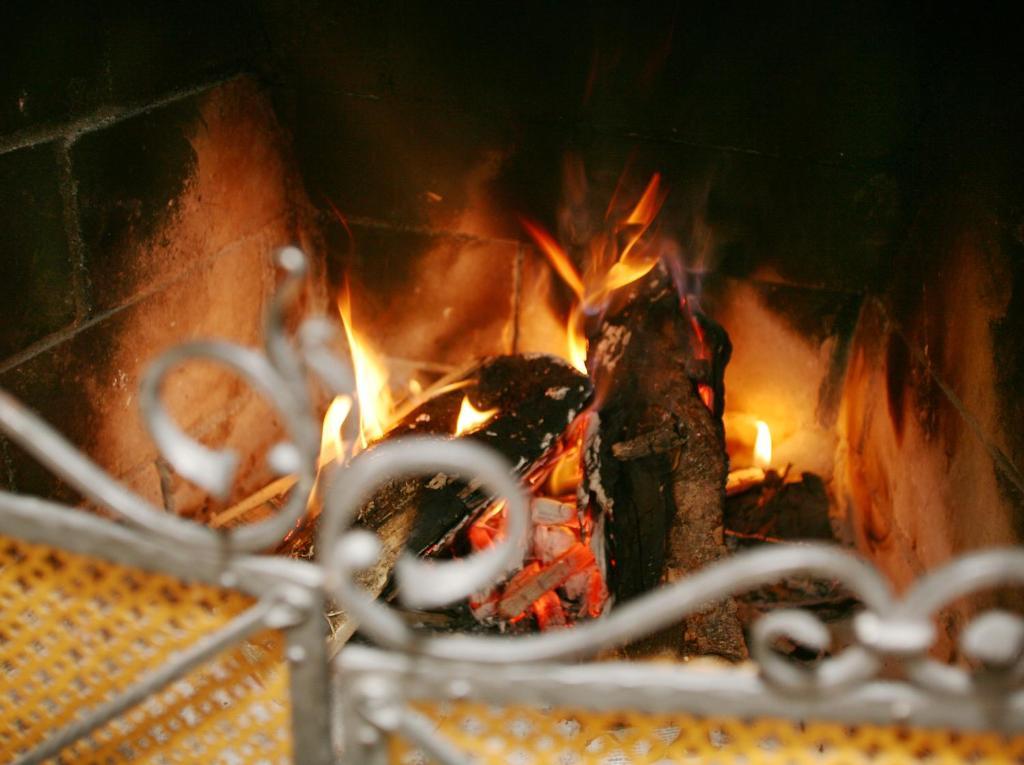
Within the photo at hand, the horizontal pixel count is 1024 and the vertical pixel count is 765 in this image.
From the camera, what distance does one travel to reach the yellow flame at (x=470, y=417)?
3025 mm

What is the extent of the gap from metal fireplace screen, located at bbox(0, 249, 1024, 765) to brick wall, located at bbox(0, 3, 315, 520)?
4.47ft

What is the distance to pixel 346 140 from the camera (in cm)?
338

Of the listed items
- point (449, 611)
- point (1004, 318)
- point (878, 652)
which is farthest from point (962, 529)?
point (878, 652)

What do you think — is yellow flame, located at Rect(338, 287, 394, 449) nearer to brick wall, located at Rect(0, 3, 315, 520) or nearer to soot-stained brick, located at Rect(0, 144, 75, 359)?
brick wall, located at Rect(0, 3, 315, 520)

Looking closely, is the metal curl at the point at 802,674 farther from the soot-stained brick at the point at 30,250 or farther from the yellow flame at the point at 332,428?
the yellow flame at the point at 332,428

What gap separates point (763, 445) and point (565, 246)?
105cm

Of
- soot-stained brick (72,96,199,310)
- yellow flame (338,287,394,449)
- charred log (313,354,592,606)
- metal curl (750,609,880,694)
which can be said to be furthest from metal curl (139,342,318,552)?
yellow flame (338,287,394,449)

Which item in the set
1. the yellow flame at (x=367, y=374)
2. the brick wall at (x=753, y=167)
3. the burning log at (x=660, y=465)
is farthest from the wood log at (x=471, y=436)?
the yellow flame at (x=367, y=374)

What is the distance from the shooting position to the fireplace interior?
2488mm

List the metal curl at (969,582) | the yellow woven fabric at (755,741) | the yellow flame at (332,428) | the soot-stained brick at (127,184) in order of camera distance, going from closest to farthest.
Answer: the metal curl at (969,582)
the yellow woven fabric at (755,741)
the soot-stained brick at (127,184)
the yellow flame at (332,428)

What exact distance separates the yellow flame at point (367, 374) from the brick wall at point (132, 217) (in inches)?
12.8

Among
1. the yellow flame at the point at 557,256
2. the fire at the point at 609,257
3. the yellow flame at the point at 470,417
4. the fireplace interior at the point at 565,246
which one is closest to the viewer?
the fireplace interior at the point at 565,246

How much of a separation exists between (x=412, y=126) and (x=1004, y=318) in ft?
6.43

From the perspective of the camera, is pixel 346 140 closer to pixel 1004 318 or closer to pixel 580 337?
pixel 580 337
